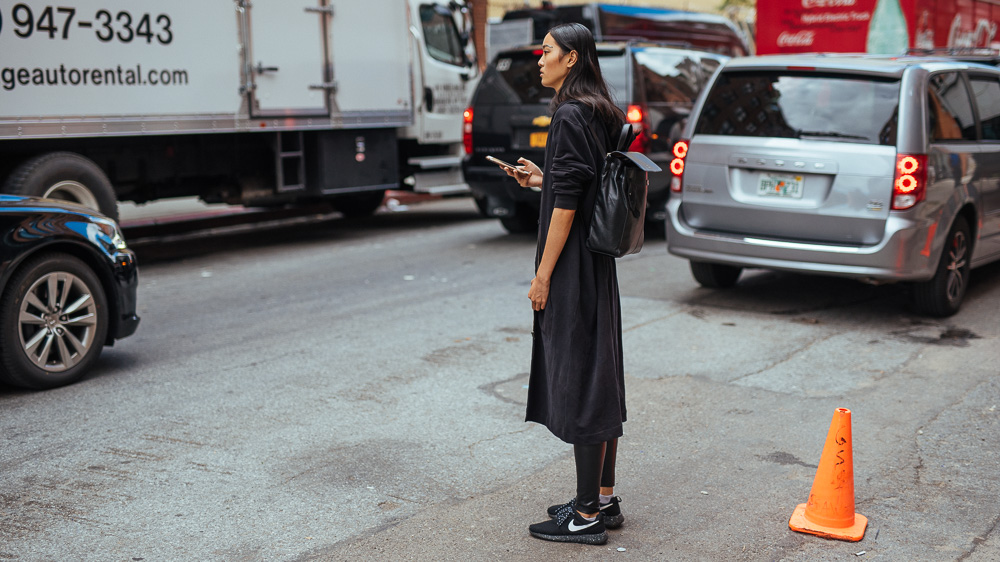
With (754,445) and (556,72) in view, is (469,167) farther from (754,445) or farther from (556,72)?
(556,72)

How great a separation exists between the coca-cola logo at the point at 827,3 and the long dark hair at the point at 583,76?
1251cm

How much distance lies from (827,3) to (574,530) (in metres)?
13.1

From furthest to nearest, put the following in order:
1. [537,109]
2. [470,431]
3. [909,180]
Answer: [537,109], [909,180], [470,431]

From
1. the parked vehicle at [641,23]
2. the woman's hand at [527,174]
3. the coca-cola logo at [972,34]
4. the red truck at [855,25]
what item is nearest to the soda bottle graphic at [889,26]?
the red truck at [855,25]

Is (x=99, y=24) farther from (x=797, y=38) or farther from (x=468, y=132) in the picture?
(x=797, y=38)

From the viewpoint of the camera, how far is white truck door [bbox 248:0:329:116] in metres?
10.1

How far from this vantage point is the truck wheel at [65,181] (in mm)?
8539

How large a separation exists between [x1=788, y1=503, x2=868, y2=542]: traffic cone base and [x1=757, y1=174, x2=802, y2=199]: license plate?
3.46 m

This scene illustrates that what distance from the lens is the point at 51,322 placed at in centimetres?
548

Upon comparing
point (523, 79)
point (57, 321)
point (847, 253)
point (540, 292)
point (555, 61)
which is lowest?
point (57, 321)

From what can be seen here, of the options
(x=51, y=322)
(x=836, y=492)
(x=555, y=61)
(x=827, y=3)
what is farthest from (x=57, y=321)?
(x=827, y=3)

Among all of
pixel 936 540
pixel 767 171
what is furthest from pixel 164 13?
pixel 936 540

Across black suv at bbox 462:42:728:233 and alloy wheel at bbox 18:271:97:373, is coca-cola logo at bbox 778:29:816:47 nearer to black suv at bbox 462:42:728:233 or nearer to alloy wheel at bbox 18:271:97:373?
black suv at bbox 462:42:728:233

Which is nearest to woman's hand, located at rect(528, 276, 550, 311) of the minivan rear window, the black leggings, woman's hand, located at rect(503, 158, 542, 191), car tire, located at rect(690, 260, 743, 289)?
woman's hand, located at rect(503, 158, 542, 191)
